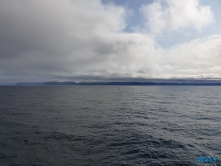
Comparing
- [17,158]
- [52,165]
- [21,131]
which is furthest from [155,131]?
[21,131]

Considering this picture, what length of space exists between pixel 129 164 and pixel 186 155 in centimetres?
785

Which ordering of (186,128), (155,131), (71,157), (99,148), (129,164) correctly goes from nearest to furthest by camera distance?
(129,164)
(71,157)
(99,148)
(155,131)
(186,128)

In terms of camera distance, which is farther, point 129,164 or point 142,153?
point 142,153

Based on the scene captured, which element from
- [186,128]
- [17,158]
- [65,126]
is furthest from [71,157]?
[186,128]

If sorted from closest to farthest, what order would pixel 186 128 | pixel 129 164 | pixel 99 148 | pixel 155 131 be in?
pixel 129 164 < pixel 99 148 < pixel 155 131 < pixel 186 128

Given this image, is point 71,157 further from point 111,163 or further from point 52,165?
point 111,163

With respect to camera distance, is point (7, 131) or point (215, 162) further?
point (7, 131)

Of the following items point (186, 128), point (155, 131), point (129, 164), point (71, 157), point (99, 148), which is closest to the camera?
point (129, 164)

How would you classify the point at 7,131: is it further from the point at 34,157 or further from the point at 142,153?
the point at 142,153

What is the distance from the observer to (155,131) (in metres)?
26.8

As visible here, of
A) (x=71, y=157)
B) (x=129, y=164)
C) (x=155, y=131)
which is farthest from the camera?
(x=155, y=131)

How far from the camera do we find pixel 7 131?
27.5m

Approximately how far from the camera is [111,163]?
16.2 metres

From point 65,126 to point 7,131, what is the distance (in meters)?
11.0
